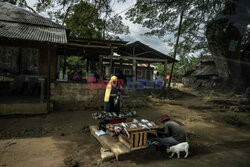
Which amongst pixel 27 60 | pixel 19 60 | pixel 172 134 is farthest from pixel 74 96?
pixel 172 134

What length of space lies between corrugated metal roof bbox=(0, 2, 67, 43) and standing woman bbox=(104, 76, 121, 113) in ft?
11.0

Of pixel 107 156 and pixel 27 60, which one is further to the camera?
pixel 27 60

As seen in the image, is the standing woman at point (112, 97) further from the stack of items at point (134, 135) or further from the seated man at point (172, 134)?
the seated man at point (172, 134)

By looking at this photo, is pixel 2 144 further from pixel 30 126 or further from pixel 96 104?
pixel 96 104

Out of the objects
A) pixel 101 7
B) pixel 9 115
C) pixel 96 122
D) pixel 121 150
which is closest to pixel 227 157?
pixel 121 150

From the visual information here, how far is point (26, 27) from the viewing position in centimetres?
818

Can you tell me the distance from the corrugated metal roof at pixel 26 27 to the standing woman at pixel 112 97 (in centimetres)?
335

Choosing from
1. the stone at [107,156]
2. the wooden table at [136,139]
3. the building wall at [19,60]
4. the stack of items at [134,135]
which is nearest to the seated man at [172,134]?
the stack of items at [134,135]

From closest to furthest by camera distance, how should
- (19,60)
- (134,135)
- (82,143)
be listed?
(134,135)
(82,143)
(19,60)

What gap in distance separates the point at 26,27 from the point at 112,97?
6542 mm

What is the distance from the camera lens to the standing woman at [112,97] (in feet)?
17.9

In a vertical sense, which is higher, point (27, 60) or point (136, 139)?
point (27, 60)

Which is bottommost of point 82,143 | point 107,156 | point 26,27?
point 82,143

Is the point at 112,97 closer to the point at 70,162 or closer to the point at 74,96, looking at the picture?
the point at 70,162
